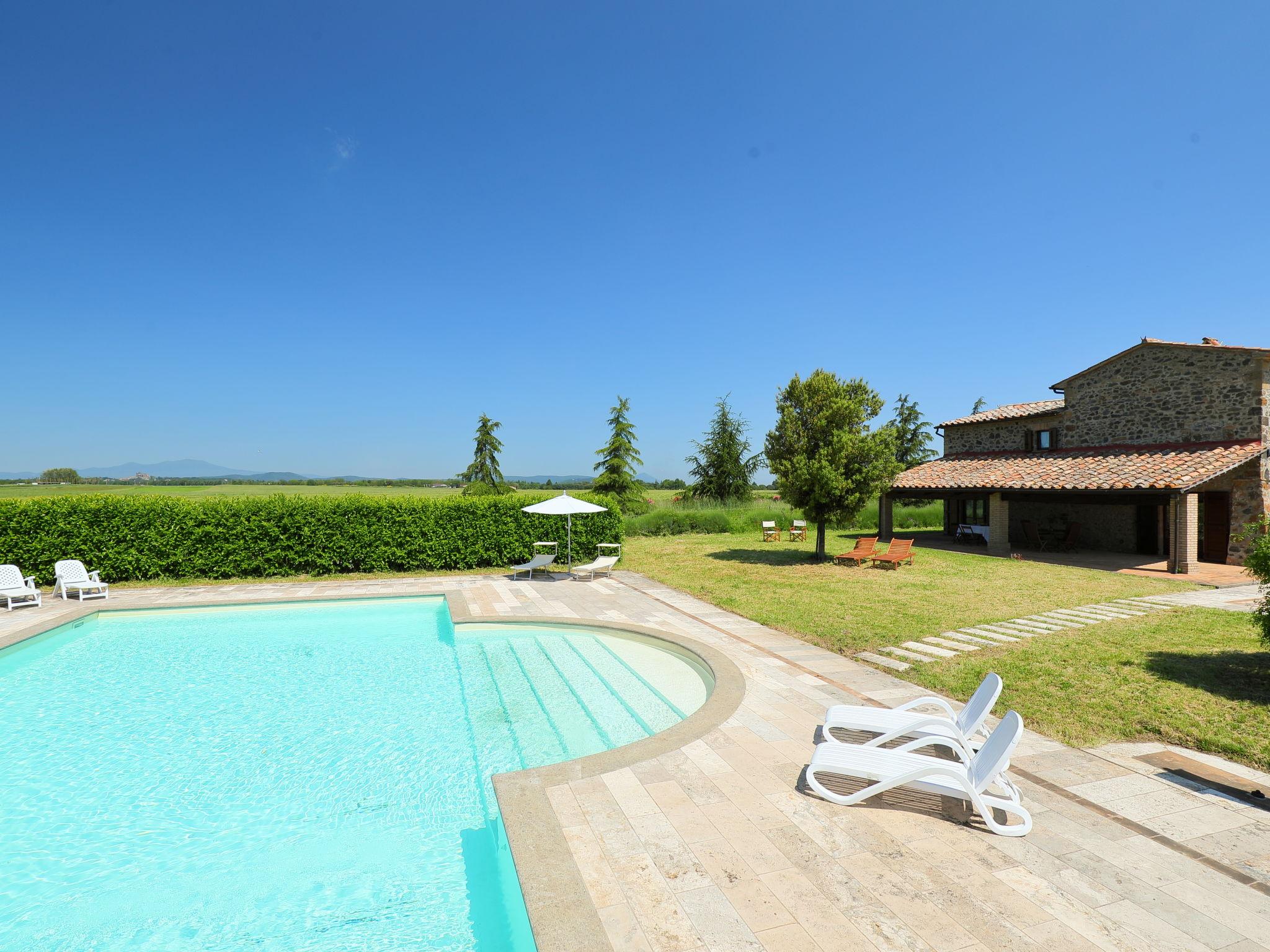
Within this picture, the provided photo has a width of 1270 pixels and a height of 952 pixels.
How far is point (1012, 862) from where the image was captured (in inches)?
140

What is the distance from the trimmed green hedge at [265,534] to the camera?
14.5 m

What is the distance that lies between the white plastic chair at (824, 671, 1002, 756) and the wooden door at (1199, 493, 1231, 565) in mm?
18959

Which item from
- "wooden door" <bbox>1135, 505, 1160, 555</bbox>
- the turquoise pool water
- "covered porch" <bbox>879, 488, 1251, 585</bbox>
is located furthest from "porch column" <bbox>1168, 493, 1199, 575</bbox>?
the turquoise pool water

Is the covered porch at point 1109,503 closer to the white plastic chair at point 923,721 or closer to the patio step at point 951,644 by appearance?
the patio step at point 951,644

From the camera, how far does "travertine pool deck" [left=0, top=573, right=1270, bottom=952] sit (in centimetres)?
297

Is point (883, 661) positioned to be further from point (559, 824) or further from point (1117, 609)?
point (1117, 609)

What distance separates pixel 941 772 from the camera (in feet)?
13.4

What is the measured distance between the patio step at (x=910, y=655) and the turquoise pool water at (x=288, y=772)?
2858 millimetres

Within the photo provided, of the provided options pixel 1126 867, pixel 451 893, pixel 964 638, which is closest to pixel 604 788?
pixel 451 893

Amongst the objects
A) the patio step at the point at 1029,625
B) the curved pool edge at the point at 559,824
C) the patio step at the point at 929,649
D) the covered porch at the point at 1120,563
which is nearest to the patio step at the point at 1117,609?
the patio step at the point at 1029,625

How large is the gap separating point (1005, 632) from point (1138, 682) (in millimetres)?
2651

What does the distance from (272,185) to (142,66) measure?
5099mm

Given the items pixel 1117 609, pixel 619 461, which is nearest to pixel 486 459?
pixel 619 461

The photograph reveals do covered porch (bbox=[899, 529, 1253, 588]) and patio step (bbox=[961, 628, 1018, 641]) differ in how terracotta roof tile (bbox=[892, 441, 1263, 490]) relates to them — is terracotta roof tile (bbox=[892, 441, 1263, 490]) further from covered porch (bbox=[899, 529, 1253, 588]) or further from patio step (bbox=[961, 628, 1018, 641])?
patio step (bbox=[961, 628, 1018, 641])
